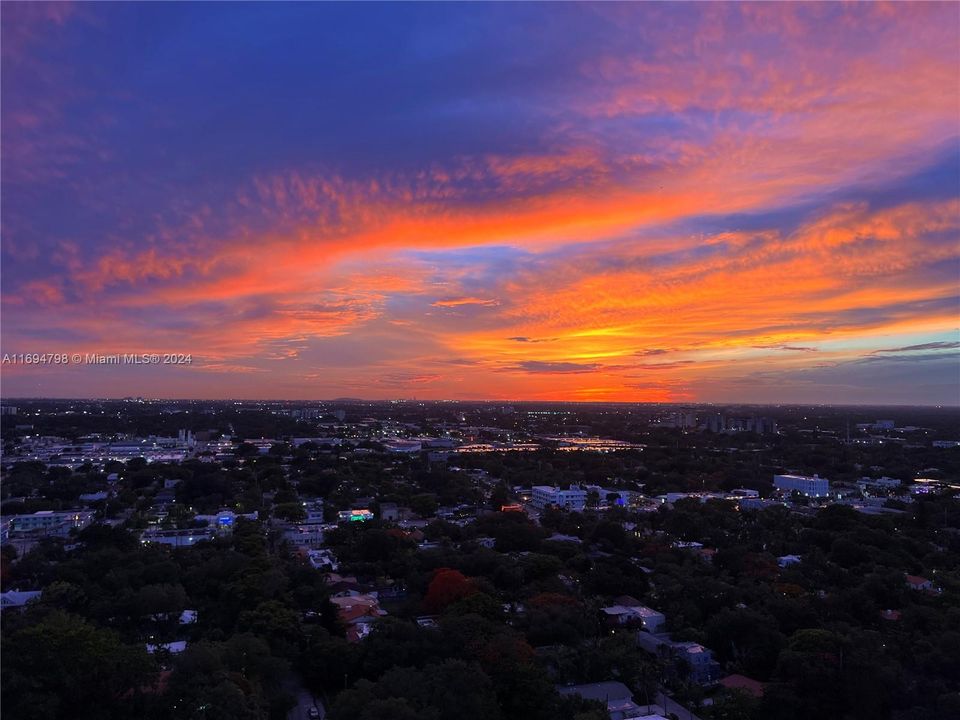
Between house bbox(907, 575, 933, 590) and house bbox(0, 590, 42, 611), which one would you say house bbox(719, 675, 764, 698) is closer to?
house bbox(907, 575, 933, 590)

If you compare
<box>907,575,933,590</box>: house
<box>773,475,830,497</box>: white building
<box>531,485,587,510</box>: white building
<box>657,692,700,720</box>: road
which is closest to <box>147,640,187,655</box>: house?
<box>657,692,700,720</box>: road

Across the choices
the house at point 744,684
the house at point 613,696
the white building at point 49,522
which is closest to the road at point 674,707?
the house at point 613,696

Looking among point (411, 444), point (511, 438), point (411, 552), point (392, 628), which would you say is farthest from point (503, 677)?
point (511, 438)

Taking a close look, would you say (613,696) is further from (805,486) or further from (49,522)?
(805,486)

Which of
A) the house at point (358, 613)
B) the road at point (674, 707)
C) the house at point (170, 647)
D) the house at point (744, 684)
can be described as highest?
the house at point (170, 647)

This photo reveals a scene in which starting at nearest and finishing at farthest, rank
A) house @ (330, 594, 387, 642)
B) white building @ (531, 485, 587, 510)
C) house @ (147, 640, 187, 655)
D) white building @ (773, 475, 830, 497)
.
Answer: house @ (147, 640, 187, 655), house @ (330, 594, 387, 642), white building @ (531, 485, 587, 510), white building @ (773, 475, 830, 497)

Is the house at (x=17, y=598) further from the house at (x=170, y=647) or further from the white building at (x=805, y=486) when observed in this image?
the white building at (x=805, y=486)
